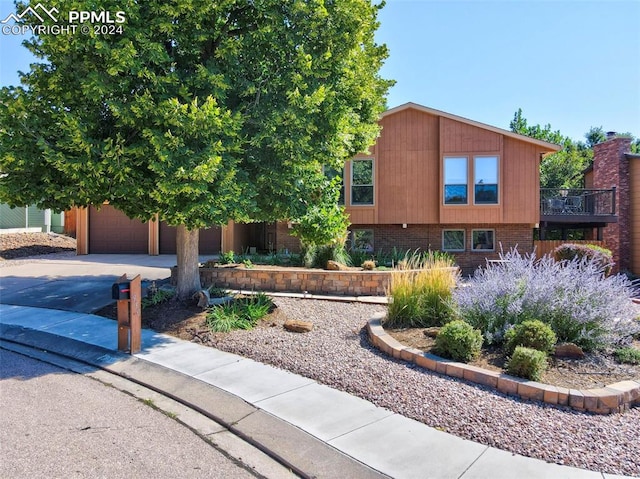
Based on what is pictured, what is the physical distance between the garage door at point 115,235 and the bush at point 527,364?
56.1 ft

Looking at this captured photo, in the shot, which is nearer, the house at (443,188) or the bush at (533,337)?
the bush at (533,337)

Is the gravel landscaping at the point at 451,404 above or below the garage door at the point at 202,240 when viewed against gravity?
below

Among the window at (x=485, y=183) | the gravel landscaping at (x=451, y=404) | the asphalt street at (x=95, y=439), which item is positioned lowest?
the asphalt street at (x=95, y=439)

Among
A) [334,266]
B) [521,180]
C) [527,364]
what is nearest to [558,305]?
[527,364]

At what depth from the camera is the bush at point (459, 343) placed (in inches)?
199

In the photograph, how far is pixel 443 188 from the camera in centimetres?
1548

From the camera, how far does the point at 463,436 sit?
12.0 feet

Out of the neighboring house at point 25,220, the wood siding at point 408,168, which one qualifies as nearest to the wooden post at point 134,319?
the wood siding at point 408,168

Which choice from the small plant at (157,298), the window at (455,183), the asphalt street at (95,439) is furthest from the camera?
the window at (455,183)

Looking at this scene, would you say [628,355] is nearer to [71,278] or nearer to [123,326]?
[123,326]

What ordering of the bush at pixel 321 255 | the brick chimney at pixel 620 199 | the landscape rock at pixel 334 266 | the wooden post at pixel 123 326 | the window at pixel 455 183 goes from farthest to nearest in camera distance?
the brick chimney at pixel 620 199
the window at pixel 455 183
the bush at pixel 321 255
the landscape rock at pixel 334 266
the wooden post at pixel 123 326

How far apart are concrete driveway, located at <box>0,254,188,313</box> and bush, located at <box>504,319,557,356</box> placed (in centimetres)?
748

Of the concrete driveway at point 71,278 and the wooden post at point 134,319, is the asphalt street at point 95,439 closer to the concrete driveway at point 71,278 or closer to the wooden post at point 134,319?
the wooden post at point 134,319

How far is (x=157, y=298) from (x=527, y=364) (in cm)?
665
